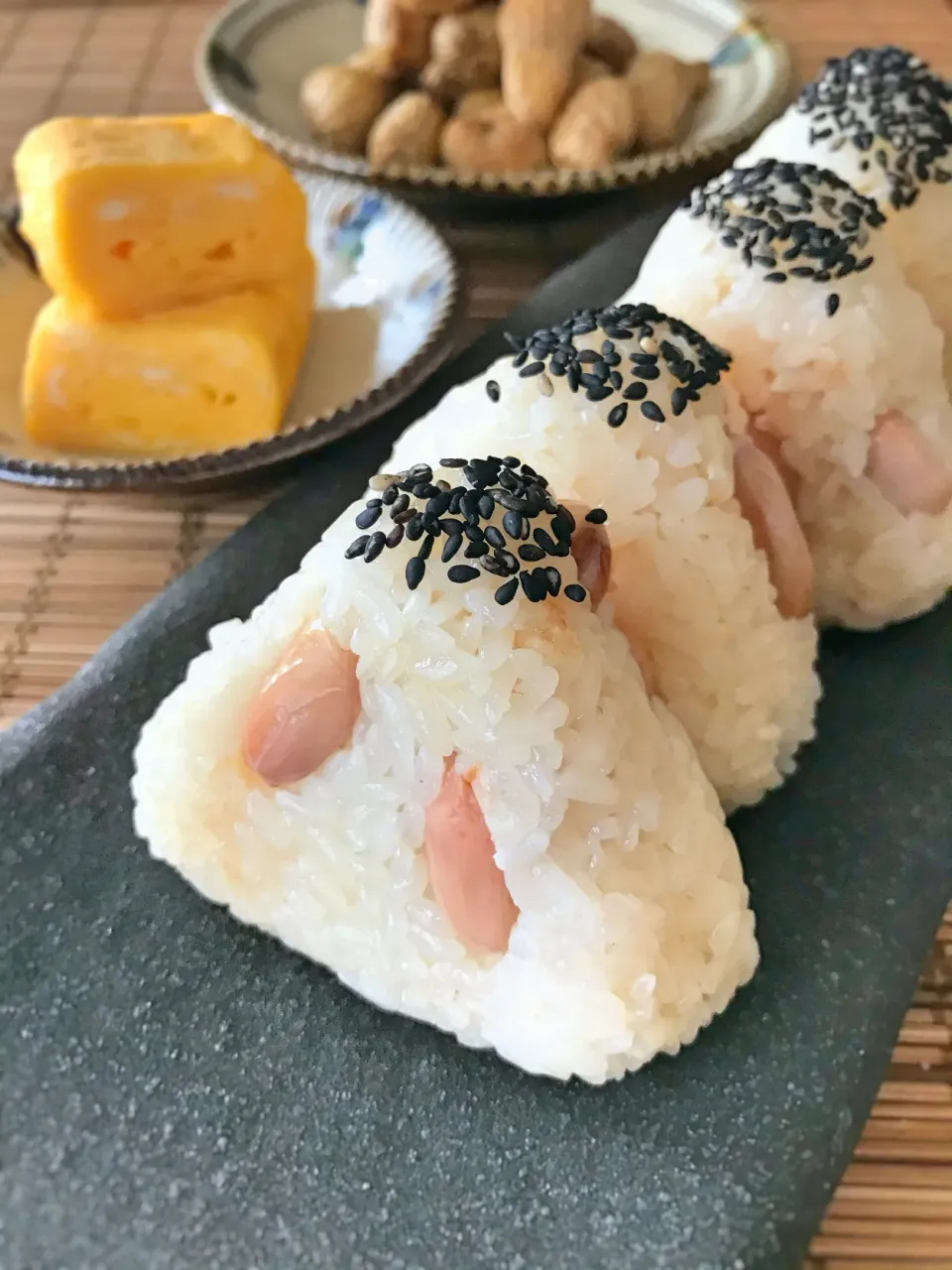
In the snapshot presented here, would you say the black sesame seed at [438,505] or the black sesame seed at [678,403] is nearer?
the black sesame seed at [438,505]

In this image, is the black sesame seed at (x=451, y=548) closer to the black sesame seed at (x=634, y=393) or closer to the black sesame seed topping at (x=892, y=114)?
the black sesame seed at (x=634, y=393)

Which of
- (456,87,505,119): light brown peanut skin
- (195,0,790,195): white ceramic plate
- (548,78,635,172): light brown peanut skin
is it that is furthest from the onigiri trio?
(456,87,505,119): light brown peanut skin

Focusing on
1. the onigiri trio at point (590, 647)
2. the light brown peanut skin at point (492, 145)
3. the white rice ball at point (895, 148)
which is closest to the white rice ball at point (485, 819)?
the onigiri trio at point (590, 647)

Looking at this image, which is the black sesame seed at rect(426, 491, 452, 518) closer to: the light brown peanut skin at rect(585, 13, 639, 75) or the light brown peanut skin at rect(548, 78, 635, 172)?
the light brown peanut skin at rect(548, 78, 635, 172)

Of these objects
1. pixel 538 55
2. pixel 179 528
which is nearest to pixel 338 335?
pixel 179 528

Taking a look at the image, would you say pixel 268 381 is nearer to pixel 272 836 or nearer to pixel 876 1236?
pixel 272 836

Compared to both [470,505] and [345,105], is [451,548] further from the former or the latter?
[345,105]
